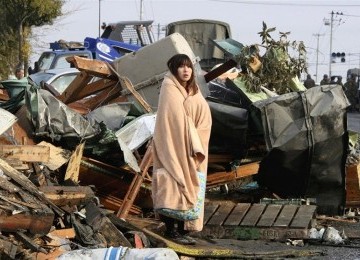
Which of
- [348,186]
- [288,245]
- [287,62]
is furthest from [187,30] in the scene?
[288,245]

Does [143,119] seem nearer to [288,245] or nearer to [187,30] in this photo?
[288,245]

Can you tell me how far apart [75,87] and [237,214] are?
309cm

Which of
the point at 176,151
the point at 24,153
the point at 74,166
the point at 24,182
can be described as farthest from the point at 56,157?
the point at 176,151

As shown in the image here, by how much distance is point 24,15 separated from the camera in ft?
111

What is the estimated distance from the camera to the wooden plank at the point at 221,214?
846cm

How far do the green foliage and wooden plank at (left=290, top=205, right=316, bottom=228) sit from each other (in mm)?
2730

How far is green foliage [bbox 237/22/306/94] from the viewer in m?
11.3

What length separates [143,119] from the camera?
9.17 meters

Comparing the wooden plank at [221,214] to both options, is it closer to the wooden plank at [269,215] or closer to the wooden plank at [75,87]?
the wooden plank at [269,215]

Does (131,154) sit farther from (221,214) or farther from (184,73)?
(184,73)

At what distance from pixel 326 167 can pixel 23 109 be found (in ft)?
12.2

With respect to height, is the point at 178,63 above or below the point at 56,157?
above

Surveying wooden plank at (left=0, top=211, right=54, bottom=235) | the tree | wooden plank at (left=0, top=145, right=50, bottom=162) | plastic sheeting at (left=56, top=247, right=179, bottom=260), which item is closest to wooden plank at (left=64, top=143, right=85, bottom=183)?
wooden plank at (left=0, top=145, right=50, bottom=162)

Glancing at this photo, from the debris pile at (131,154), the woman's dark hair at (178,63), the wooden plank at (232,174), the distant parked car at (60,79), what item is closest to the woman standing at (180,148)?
the woman's dark hair at (178,63)
